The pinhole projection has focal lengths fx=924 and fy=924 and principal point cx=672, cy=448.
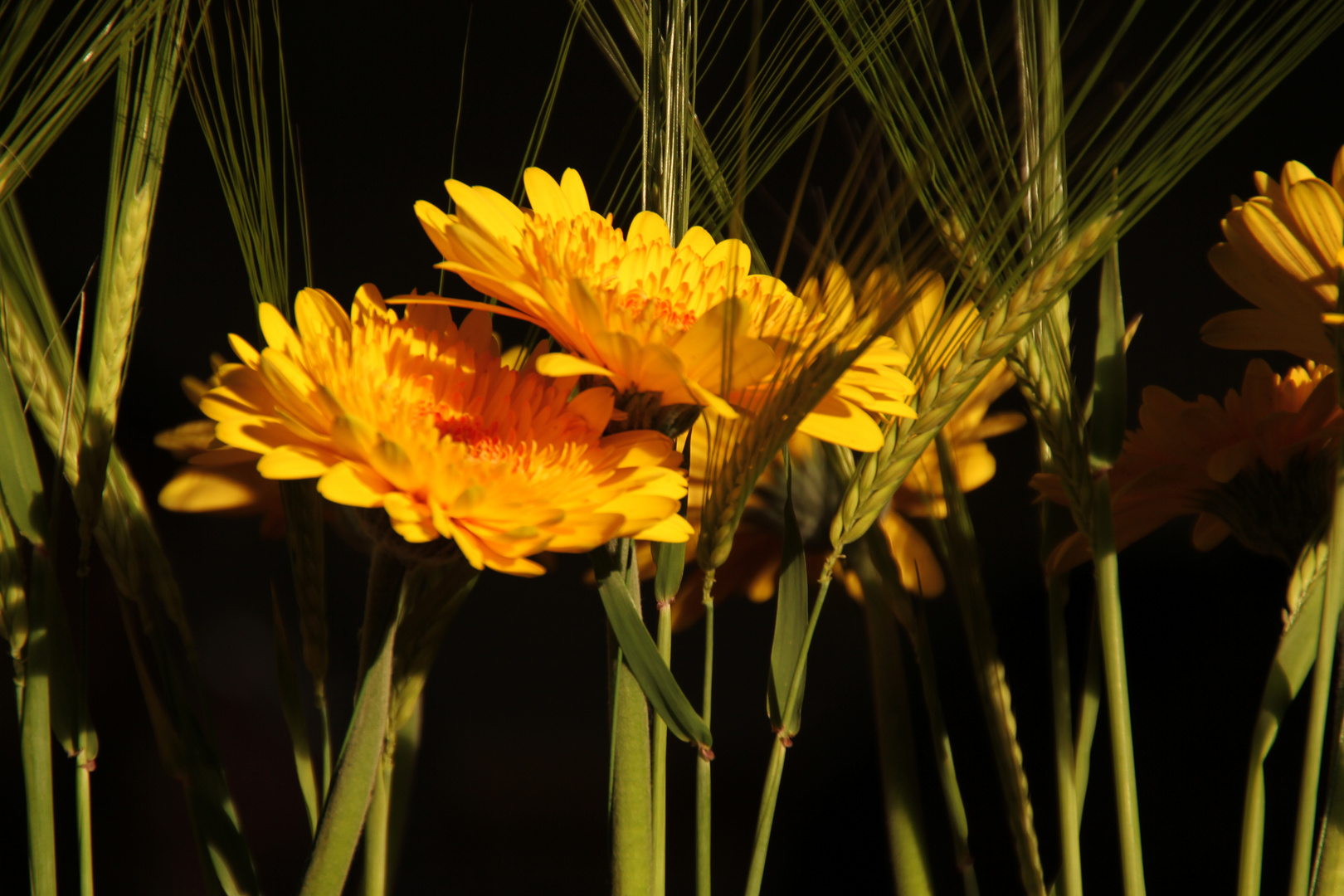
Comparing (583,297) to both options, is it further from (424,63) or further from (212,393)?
(424,63)

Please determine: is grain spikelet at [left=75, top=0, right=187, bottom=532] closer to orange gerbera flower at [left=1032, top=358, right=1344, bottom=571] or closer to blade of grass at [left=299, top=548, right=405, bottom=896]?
blade of grass at [left=299, top=548, right=405, bottom=896]

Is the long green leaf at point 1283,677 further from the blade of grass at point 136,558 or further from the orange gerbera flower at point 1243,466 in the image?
the blade of grass at point 136,558

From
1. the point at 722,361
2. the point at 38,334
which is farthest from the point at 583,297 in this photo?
the point at 38,334

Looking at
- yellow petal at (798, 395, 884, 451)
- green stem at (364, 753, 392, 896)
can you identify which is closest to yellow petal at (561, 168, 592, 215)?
yellow petal at (798, 395, 884, 451)

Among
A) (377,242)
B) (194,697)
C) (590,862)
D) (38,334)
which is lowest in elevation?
(590,862)

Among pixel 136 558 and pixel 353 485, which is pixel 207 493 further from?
pixel 353 485

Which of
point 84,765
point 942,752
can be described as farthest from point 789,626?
point 84,765
